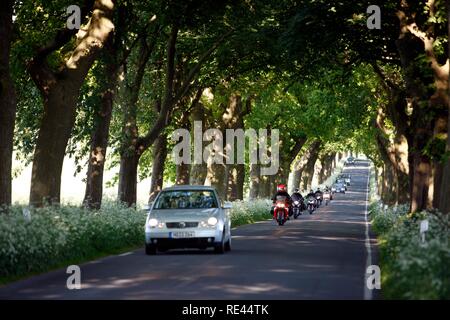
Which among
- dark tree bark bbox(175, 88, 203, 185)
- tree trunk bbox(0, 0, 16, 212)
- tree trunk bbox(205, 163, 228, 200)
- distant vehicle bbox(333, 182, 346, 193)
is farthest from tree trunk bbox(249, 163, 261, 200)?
distant vehicle bbox(333, 182, 346, 193)

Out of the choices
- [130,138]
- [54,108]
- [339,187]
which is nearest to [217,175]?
[130,138]

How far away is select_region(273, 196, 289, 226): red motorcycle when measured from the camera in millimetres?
41312

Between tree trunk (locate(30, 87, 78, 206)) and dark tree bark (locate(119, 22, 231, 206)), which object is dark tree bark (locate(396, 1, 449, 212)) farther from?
tree trunk (locate(30, 87, 78, 206))

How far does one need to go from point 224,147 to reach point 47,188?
2513cm

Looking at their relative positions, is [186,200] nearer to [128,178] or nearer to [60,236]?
[60,236]

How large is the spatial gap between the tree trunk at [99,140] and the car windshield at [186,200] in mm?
4272

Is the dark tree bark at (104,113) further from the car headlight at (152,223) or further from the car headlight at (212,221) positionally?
the car headlight at (212,221)

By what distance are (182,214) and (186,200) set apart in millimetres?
1263

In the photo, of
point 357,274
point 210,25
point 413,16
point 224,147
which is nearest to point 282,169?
point 224,147

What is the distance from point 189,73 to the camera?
3462cm

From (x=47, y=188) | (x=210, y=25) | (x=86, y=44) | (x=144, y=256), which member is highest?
(x=210, y=25)

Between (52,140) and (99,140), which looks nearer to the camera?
(52,140)
